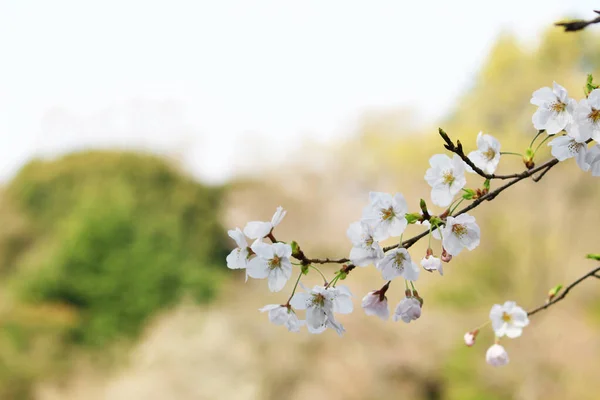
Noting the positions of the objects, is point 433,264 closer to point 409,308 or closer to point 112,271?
point 409,308

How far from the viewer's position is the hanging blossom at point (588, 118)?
1.85 feet

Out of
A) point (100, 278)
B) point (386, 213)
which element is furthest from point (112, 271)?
point (386, 213)

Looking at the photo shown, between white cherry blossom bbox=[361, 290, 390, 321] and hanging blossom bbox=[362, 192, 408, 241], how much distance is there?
100mm

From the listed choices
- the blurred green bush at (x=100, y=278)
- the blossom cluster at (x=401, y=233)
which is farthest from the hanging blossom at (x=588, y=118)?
the blurred green bush at (x=100, y=278)

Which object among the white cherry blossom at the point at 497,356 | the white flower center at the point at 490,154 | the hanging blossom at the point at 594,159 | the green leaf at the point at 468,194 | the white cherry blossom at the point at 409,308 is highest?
the white flower center at the point at 490,154

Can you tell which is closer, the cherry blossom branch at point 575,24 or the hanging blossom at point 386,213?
the hanging blossom at point 386,213

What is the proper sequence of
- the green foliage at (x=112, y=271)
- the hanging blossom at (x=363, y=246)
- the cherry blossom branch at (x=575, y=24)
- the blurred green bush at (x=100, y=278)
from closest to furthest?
the hanging blossom at (x=363, y=246)
the cherry blossom branch at (x=575, y=24)
the blurred green bush at (x=100, y=278)
the green foliage at (x=112, y=271)

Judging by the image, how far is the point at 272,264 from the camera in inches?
24.0

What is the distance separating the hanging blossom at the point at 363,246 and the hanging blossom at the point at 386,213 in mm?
11

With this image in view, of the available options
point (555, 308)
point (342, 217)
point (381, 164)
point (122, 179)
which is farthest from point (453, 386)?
point (122, 179)

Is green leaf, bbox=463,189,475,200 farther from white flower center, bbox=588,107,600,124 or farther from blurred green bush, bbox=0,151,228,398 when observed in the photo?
blurred green bush, bbox=0,151,228,398

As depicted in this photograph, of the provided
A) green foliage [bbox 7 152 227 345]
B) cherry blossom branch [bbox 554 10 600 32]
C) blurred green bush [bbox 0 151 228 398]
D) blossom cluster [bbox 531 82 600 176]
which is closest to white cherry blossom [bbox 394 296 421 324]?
blossom cluster [bbox 531 82 600 176]

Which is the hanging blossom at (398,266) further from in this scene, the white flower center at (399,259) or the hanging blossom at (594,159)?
the hanging blossom at (594,159)

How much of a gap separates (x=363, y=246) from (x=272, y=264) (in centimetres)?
11
